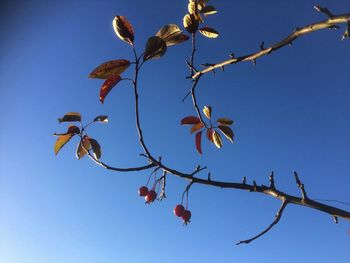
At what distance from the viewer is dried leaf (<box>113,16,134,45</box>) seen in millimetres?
A: 1899

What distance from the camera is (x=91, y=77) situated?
1766mm

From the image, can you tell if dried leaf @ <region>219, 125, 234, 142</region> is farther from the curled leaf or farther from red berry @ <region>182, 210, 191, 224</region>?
red berry @ <region>182, 210, 191, 224</region>

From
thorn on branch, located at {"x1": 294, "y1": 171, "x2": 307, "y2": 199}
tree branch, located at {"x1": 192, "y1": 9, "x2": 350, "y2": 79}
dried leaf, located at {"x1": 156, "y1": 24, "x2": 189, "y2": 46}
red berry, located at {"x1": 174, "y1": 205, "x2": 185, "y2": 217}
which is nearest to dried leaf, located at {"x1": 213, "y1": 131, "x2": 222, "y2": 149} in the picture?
red berry, located at {"x1": 174, "y1": 205, "x2": 185, "y2": 217}

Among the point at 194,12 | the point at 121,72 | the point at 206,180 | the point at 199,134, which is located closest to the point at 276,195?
the point at 206,180

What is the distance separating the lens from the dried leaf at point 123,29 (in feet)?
6.23

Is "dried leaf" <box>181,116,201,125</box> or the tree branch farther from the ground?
"dried leaf" <box>181,116,201,125</box>

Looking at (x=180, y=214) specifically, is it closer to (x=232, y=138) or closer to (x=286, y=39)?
(x=232, y=138)

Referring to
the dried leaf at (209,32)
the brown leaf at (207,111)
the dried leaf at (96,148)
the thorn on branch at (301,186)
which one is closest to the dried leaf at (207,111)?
the brown leaf at (207,111)

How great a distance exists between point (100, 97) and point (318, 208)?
1.22 metres

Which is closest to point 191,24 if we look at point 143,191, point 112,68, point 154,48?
point 154,48

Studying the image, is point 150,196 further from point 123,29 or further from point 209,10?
point 209,10

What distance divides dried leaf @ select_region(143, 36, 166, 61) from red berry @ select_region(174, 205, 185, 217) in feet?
3.40

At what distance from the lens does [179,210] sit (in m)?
2.29

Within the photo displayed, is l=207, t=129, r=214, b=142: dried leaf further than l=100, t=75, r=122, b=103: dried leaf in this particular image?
Yes
